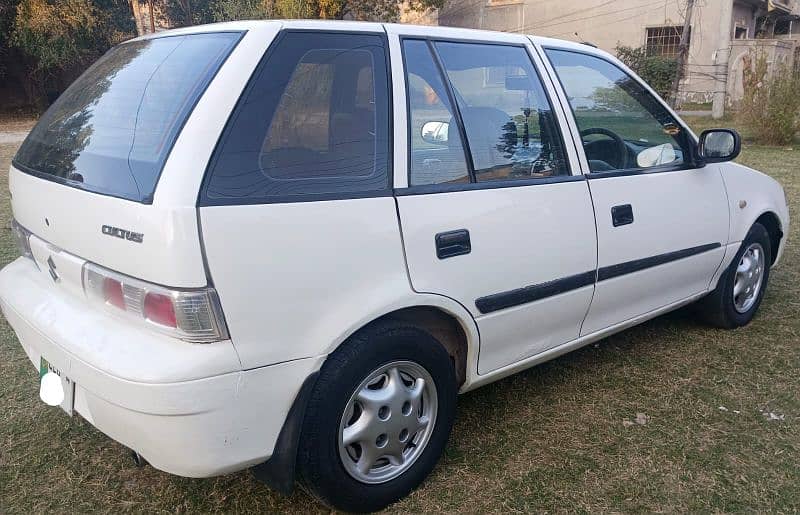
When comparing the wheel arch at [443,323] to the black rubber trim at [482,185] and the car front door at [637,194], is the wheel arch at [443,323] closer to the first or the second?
the black rubber trim at [482,185]

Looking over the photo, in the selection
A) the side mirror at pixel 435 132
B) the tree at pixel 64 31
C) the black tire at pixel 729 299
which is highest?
the tree at pixel 64 31

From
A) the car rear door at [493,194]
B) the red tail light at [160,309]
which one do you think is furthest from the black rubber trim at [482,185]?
the red tail light at [160,309]

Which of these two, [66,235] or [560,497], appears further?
[560,497]

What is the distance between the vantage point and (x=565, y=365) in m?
3.68

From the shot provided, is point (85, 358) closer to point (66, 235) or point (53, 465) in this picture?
point (66, 235)

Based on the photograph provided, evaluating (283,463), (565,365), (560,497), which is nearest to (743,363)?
(565,365)

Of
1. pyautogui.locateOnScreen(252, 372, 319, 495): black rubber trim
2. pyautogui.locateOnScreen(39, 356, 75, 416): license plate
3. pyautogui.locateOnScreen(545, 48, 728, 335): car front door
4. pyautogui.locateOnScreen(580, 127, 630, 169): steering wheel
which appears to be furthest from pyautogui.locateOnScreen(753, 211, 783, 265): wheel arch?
pyautogui.locateOnScreen(39, 356, 75, 416): license plate

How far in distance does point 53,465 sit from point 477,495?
1.77 metres

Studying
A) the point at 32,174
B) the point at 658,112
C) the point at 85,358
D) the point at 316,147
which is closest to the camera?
the point at 85,358

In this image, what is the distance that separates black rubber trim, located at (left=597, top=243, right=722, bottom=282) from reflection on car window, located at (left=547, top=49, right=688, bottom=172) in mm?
462

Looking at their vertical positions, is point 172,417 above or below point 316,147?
below

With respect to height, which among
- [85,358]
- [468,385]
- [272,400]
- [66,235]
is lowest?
[468,385]

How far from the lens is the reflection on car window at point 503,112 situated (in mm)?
2645

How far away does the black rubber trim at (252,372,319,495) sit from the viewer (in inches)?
83.0
